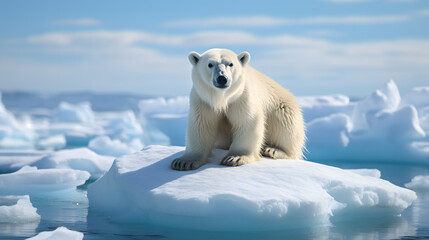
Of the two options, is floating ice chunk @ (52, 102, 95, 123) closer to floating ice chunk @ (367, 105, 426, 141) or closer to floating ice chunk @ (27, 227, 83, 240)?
floating ice chunk @ (367, 105, 426, 141)

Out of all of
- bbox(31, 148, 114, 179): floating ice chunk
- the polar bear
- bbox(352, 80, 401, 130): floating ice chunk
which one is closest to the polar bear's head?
the polar bear

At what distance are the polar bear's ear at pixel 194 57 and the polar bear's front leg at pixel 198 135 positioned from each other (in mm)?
383

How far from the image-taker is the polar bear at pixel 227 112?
4.65 m

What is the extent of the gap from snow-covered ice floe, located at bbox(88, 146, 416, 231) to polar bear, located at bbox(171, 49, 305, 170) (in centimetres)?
15

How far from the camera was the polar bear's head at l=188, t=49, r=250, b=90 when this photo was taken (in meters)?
4.50

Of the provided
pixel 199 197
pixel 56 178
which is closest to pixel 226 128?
pixel 199 197

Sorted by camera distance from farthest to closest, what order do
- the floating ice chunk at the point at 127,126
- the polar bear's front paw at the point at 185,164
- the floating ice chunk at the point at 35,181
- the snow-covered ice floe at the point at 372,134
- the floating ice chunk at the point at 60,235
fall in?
the floating ice chunk at the point at 127,126, the snow-covered ice floe at the point at 372,134, the floating ice chunk at the point at 35,181, the polar bear's front paw at the point at 185,164, the floating ice chunk at the point at 60,235

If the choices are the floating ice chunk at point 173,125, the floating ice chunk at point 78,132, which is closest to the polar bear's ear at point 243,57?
the floating ice chunk at point 173,125

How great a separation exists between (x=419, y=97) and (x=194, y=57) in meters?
10.6

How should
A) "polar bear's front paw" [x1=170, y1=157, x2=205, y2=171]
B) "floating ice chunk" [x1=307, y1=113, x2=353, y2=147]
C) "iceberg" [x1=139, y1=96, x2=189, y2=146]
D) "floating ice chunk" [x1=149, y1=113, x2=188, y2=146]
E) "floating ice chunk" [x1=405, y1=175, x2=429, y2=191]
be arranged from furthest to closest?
"iceberg" [x1=139, y1=96, x2=189, y2=146] → "floating ice chunk" [x1=149, y1=113, x2=188, y2=146] → "floating ice chunk" [x1=307, y1=113, x2=353, y2=147] → "floating ice chunk" [x1=405, y1=175, x2=429, y2=191] → "polar bear's front paw" [x1=170, y1=157, x2=205, y2=171]

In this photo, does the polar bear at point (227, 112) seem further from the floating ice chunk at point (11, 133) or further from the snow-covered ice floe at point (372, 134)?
the floating ice chunk at point (11, 133)

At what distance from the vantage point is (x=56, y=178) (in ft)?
24.5

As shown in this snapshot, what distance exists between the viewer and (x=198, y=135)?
4.96 meters

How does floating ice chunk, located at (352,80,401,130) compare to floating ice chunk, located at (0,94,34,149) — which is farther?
floating ice chunk, located at (0,94,34,149)
